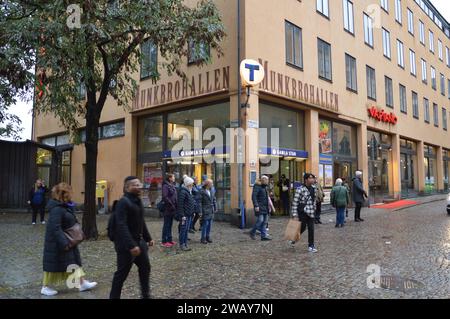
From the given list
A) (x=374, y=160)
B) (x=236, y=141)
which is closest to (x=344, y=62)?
(x=374, y=160)

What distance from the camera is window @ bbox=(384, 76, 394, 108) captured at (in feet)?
80.5

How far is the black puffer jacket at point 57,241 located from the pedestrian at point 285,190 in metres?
11.2

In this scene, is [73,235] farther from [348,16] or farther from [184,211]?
[348,16]

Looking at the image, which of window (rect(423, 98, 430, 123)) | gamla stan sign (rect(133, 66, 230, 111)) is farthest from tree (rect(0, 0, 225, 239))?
window (rect(423, 98, 430, 123))

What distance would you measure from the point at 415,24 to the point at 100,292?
3272 centimetres

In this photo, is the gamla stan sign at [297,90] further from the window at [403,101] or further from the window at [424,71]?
the window at [424,71]

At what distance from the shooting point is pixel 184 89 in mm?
15656

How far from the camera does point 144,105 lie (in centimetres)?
1752

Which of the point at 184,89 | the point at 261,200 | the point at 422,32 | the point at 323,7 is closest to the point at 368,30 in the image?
the point at 323,7

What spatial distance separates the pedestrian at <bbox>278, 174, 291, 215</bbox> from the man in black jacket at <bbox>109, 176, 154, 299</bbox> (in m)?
11.4

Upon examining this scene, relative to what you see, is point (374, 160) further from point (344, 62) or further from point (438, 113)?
point (438, 113)

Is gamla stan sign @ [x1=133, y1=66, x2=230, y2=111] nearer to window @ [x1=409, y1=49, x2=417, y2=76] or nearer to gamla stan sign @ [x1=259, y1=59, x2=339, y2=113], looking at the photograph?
gamla stan sign @ [x1=259, y1=59, x2=339, y2=113]

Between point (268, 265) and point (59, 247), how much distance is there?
3.82 m

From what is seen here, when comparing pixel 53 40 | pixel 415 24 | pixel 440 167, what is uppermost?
pixel 415 24
